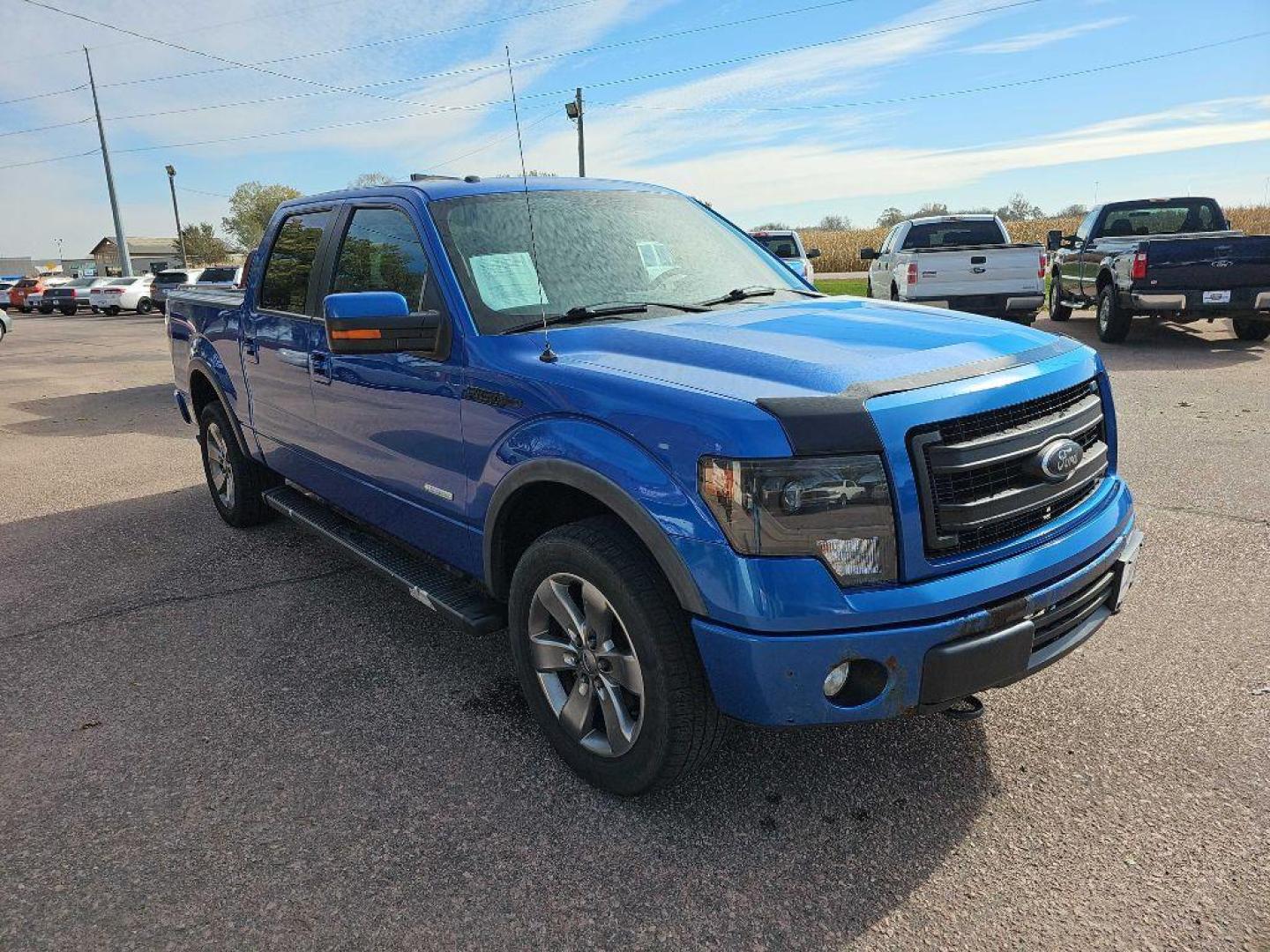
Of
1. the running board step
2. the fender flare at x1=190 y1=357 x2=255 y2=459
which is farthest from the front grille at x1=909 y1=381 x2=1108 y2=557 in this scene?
the fender flare at x1=190 y1=357 x2=255 y2=459

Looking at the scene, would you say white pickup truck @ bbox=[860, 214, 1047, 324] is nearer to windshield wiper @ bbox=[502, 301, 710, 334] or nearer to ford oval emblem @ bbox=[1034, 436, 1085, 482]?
windshield wiper @ bbox=[502, 301, 710, 334]

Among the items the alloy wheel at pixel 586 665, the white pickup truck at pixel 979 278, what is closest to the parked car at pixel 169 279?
the white pickup truck at pixel 979 278

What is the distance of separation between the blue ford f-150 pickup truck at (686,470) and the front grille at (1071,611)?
12mm

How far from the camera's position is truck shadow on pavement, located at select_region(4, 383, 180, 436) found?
920 centimetres

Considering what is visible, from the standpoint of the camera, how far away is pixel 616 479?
249 centimetres

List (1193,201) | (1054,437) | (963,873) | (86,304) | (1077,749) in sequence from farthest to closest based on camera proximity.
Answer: (86,304) → (1193,201) → (1077,749) → (1054,437) → (963,873)

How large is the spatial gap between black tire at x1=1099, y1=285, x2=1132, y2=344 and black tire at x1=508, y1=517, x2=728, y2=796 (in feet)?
38.1

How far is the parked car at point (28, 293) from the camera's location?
3741 centimetres

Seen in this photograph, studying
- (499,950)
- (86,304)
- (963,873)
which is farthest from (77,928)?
(86,304)

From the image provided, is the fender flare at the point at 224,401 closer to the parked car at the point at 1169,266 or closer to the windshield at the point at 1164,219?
the parked car at the point at 1169,266

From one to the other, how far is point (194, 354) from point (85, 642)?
220cm

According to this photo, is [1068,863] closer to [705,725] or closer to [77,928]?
[705,725]

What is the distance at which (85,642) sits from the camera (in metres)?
4.02

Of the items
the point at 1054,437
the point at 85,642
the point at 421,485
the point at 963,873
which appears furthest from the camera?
the point at 85,642
